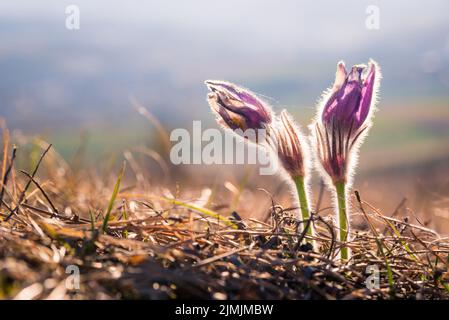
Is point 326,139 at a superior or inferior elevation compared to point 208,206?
superior

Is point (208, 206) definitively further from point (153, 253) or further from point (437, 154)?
point (437, 154)

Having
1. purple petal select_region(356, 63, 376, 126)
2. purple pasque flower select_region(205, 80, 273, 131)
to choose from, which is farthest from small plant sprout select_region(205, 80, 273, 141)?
purple petal select_region(356, 63, 376, 126)

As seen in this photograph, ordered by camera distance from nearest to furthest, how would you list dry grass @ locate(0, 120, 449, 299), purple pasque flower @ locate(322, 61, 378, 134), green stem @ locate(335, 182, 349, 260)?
dry grass @ locate(0, 120, 449, 299)
purple pasque flower @ locate(322, 61, 378, 134)
green stem @ locate(335, 182, 349, 260)

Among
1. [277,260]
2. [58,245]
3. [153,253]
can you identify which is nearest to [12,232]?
[58,245]

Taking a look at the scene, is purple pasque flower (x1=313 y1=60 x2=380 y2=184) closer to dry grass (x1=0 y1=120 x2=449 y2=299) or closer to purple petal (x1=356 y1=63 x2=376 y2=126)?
purple petal (x1=356 y1=63 x2=376 y2=126)

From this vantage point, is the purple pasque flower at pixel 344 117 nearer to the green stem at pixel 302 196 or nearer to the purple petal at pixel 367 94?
the purple petal at pixel 367 94

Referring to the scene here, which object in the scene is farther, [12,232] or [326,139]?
[326,139]
